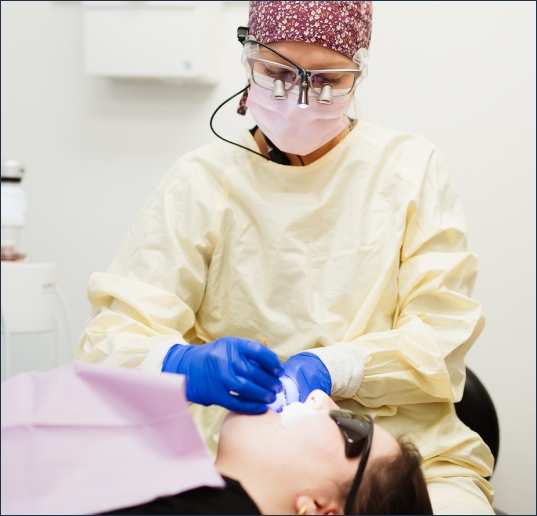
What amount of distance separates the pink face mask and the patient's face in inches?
24.9

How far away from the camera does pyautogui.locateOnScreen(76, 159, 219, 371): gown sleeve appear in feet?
4.61

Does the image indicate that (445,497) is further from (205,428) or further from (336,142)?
(336,142)

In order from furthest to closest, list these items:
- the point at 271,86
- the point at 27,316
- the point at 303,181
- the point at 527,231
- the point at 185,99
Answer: the point at 185,99 < the point at 527,231 < the point at 27,316 < the point at 303,181 < the point at 271,86

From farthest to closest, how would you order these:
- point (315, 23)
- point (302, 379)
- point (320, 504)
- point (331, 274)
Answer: point (331, 274) < point (315, 23) < point (302, 379) < point (320, 504)

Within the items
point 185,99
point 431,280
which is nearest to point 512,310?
point 431,280

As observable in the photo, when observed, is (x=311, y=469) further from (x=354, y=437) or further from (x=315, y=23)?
(x=315, y=23)

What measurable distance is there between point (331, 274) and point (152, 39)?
101 centimetres

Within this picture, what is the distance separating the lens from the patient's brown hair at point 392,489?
1.05m

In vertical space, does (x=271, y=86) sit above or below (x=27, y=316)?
above

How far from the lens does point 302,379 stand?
1271 millimetres

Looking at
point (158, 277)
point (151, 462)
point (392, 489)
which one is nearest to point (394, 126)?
point (158, 277)

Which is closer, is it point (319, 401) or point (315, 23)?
point (319, 401)

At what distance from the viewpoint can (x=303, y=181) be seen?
1.60 meters

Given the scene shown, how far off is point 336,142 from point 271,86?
26 cm
